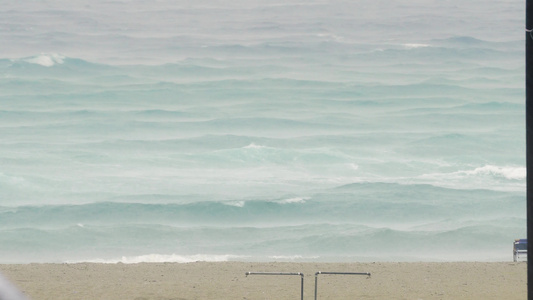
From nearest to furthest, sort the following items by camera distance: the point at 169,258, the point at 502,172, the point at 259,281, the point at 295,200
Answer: the point at 259,281
the point at 169,258
the point at 295,200
the point at 502,172

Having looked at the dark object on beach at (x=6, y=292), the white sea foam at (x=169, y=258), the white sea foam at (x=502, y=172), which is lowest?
the dark object on beach at (x=6, y=292)

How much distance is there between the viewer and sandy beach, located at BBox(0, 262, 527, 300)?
12844mm

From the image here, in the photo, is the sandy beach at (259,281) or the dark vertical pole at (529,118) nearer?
the dark vertical pole at (529,118)

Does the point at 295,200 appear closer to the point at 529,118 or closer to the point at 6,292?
the point at 529,118

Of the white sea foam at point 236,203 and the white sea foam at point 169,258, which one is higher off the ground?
the white sea foam at point 236,203

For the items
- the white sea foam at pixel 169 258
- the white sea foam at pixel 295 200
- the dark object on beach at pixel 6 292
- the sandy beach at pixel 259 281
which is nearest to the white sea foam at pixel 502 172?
the white sea foam at pixel 295 200

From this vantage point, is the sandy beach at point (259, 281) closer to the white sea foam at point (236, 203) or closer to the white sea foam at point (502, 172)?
the white sea foam at point (236, 203)

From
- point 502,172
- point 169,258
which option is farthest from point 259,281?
point 502,172

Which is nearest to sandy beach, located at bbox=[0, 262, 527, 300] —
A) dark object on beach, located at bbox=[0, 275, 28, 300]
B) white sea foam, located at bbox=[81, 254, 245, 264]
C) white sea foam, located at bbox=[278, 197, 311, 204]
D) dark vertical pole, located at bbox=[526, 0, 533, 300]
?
dark vertical pole, located at bbox=[526, 0, 533, 300]

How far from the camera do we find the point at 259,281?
14125 millimetres

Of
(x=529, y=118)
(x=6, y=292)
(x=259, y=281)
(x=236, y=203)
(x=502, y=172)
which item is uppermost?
(x=502, y=172)

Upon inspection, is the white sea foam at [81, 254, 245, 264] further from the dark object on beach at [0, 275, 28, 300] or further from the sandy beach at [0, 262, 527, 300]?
the dark object on beach at [0, 275, 28, 300]

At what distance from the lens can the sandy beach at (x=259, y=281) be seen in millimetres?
12844

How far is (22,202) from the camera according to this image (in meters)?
42.2
